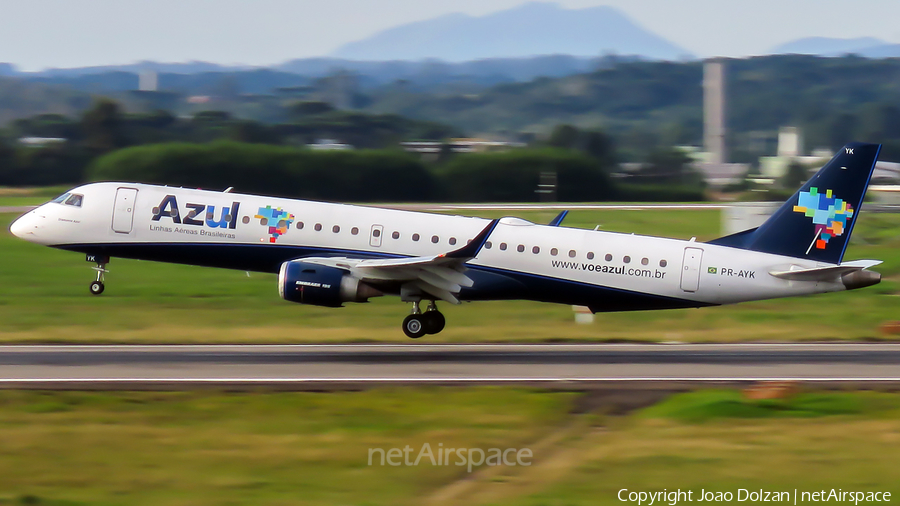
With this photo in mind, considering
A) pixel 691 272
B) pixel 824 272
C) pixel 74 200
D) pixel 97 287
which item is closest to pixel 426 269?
pixel 691 272

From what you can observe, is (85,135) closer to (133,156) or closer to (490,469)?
(133,156)

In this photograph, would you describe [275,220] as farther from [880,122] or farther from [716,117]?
[716,117]

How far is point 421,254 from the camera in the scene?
25359 millimetres

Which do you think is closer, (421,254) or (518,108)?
(421,254)

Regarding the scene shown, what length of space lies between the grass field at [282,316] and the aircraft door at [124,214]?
304cm

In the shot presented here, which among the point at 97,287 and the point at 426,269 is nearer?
the point at 426,269

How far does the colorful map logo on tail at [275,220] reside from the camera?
83.1 ft

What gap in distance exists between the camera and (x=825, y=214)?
25516 mm

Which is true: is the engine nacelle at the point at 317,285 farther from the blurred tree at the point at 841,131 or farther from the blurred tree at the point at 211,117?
the blurred tree at the point at 841,131

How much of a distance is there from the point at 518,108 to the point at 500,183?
4985 inches

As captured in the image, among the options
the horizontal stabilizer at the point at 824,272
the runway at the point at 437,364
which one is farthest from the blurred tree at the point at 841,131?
the horizontal stabilizer at the point at 824,272

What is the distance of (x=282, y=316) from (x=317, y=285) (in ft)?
25.1

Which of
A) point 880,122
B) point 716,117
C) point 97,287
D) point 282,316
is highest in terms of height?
point 716,117

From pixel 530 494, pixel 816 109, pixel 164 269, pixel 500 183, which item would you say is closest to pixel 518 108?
pixel 816 109
